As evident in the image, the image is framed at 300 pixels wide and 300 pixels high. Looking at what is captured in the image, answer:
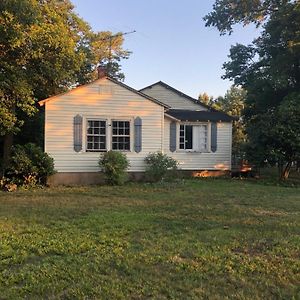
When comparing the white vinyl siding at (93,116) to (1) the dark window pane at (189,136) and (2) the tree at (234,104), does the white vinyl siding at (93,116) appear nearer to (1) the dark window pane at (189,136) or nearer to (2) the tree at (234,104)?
(1) the dark window pane at (189,136)

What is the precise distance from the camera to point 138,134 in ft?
52.2

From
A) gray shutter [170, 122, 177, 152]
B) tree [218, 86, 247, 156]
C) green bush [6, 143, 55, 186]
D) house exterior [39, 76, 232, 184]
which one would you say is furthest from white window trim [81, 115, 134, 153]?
tree [218, 86, 247, 156]

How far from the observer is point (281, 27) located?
62.6ft

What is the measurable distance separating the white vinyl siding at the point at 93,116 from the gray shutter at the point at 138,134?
0.13 meters

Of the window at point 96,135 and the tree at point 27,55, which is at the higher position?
the tree at point 27,55

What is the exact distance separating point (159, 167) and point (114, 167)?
198 cm

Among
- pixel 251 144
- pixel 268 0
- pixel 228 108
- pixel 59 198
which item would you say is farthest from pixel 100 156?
pixel 228 108

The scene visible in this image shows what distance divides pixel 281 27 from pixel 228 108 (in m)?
24.6

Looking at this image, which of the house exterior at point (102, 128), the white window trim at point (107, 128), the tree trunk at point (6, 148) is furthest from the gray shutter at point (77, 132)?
the tree trunk at point (6, 148)

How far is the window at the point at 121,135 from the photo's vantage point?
51.6 ft

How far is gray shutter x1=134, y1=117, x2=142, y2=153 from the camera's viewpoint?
623 inches

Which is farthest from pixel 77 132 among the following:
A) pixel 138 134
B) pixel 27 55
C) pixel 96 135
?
pixel 27 55

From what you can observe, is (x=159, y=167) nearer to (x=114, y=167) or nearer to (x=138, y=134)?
(x=138, y=134)

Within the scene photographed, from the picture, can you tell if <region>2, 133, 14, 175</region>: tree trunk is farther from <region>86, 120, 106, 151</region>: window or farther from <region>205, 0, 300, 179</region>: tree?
<region>205, 0, 300, 179</region>: tree
